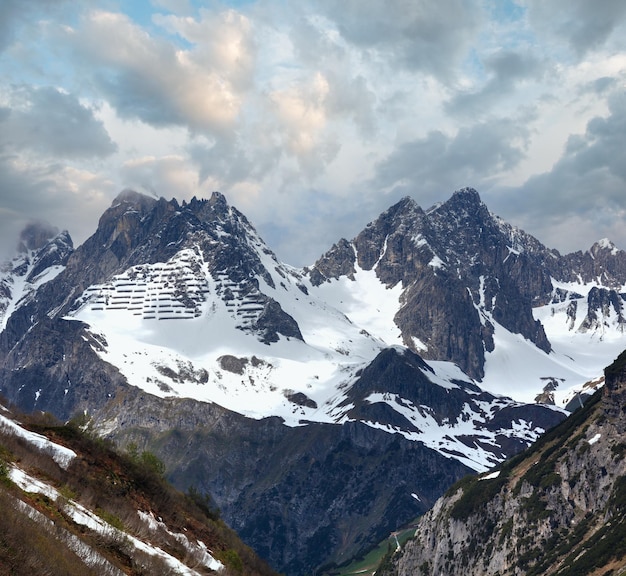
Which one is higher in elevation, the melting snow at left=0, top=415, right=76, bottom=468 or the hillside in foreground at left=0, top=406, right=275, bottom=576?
the melting snow at left=0, top=415, right=76, bottom=468

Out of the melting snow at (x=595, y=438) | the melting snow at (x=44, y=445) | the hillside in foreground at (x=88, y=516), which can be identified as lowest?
the hillside in foreground at (x=88, y=516)

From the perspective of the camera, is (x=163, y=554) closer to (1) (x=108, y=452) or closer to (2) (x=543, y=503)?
(1) (x=108, y=452)

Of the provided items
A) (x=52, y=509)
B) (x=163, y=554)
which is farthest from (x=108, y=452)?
(x=52, y=509)

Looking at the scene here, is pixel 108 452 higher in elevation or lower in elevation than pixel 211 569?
higher

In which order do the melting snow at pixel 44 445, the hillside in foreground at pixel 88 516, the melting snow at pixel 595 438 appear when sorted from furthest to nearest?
the melting snow at pixel 595 438 < the melting snow at pixel 44 445 < the hillside in foreground at pixel 88 516

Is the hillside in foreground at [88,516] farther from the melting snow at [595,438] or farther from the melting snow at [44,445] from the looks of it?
the melting snow at [595,438]

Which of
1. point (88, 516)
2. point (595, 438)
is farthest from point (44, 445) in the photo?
point (595, 438)

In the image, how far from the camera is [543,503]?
650 ft

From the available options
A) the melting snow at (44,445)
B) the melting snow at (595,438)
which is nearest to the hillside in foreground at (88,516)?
the melting snow at (44,445)

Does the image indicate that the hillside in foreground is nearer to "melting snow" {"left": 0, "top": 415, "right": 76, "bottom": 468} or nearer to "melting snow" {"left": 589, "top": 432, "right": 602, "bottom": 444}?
"melting snow" {"left": 0, "top": 415, "right": 76, "bottom": 468}

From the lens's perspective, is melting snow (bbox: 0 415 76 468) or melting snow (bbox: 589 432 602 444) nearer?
melting snow (bbox: 0 415 76 468)

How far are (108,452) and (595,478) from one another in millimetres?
154699

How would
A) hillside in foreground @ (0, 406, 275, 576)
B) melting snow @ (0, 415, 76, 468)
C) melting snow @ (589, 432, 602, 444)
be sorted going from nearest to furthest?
hillside in foreground @ (0, 406, 275, 576) → melting snow @ (0, 415, 76, 468) → melting snow @ (589, 432, 602, 444)

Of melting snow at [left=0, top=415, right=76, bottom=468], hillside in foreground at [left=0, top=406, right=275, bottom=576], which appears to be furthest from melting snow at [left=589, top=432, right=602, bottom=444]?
melting snow at [left=0, top=415, right=76, bottom=468]
